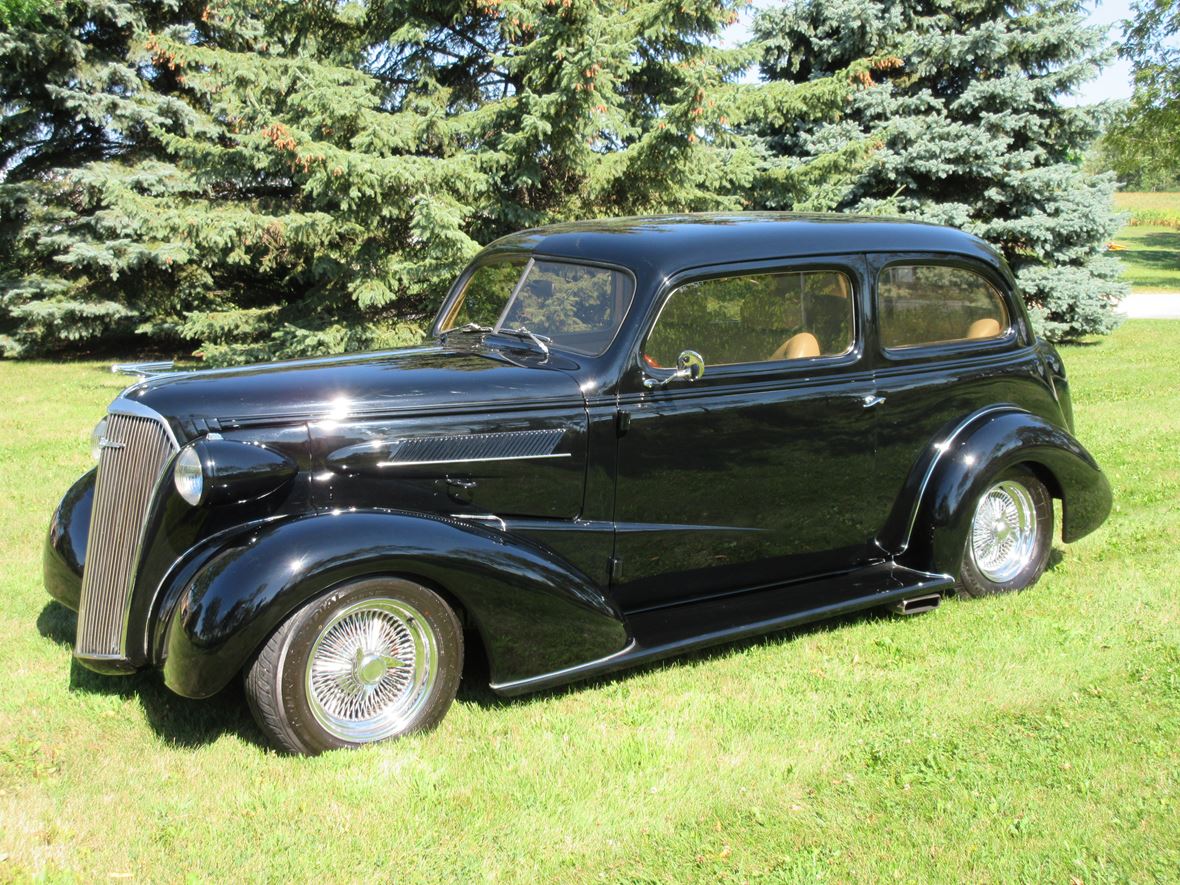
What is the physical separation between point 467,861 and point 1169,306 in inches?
836

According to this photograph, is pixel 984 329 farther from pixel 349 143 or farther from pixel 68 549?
pixel 349 143

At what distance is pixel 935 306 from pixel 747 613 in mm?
1936

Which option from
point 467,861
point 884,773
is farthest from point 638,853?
point 884,773

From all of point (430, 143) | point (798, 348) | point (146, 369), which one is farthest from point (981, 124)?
point (146, 369)

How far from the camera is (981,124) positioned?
1323 centimetres

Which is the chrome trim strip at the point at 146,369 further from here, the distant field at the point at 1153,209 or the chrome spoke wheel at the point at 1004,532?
the distant field at the point at 1153,209

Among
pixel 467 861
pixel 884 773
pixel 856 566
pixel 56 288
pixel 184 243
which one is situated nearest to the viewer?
pixel 467 861

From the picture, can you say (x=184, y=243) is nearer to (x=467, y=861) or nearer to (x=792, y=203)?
(x=792, y=203)

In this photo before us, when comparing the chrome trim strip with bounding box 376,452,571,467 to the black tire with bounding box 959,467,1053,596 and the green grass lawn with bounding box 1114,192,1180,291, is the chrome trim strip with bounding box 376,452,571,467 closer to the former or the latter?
the black tire with bounding box 959,467,1053,596

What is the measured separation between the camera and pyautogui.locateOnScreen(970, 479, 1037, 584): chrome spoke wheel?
5.26m

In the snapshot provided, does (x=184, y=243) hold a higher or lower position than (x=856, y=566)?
higher

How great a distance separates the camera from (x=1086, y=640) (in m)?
4.69

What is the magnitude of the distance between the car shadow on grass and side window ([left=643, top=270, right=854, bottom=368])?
85.6 inches

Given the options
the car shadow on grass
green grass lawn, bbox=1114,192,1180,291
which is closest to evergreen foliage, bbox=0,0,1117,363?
green grass lawn, bbox=1114,192,1180,291
